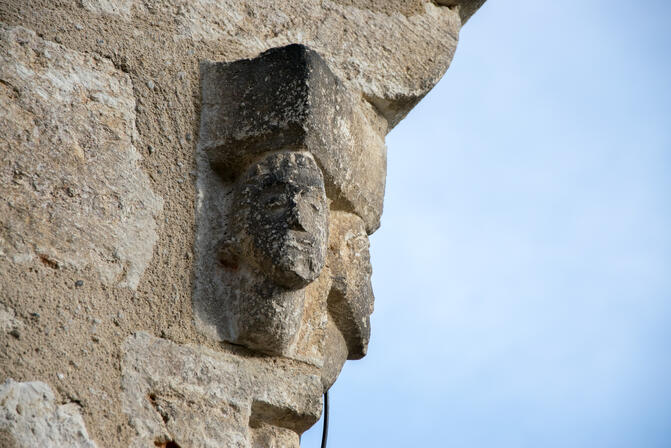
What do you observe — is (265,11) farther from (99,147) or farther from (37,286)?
(37,286)

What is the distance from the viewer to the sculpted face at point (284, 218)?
1.99 meters

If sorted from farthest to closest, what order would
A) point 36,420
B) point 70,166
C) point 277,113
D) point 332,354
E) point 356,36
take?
point 356,36 < point 332,354 < point 277,113 < point 70,166 < point 36,420

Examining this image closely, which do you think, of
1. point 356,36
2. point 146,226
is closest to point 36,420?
point 146,226

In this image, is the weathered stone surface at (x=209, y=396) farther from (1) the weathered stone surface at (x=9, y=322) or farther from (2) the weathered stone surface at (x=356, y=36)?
(2) the weathered stone surface at (x=356, y=36)

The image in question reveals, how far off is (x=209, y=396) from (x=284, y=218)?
13.3 inches

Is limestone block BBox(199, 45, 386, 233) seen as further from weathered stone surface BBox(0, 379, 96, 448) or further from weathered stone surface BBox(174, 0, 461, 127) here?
weathered stone surface BBox(0, 379, 96, 448)

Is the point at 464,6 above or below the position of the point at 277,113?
above

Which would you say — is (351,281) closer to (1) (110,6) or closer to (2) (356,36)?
(2) (356,36)

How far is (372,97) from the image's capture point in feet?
8.07

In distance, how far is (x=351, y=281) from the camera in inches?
89.6

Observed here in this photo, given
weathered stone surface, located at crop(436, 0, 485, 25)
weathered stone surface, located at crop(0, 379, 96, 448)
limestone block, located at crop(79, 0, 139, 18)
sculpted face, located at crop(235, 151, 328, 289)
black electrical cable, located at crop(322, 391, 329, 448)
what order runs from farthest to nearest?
weathered stone surface, located at crop(436, 0, 485, 25)
black electrical cable, located at crop(322, 391, 329, 448)
limestone block, located at crop(79, 0, 139, 18)
sculpted face, located at crop(235, 151, 328, 289)
weathered stone surface, located at crop(0, 379, 96, 448)

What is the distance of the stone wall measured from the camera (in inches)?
70.5

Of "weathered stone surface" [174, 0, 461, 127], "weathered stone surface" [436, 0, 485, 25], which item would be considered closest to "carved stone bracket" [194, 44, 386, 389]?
"weathered stone surface" [174, 0, 461, 127]

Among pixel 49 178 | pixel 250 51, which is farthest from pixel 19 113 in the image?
pixel 250 51
